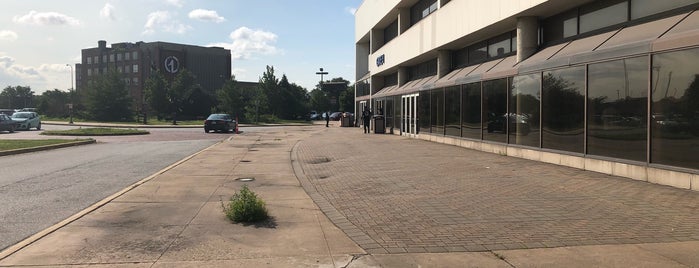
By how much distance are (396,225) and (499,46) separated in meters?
13.9

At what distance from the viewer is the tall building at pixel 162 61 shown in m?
122

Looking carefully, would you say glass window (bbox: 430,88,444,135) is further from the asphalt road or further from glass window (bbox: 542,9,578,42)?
the asphalt road

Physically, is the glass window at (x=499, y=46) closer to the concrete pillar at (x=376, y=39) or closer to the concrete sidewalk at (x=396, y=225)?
the concrete sidewalk at (x=396, y=225)

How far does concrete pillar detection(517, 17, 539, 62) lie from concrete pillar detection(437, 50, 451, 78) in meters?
7.70

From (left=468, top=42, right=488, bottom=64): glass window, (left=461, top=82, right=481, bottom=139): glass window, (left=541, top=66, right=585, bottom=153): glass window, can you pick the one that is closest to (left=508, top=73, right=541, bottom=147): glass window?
(left=541, top=66, right=585, bottom=153): glass window

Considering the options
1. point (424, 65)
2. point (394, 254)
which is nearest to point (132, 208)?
point (394, 254)

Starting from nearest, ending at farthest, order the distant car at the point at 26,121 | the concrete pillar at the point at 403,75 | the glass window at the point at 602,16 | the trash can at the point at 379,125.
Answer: the glass window at the point at 602,16 < the trash can at the point at 379,125 < the concrete pillar at the point at 403,75 < the distant car at the point at 26,121

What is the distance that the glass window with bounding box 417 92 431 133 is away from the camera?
24094mm

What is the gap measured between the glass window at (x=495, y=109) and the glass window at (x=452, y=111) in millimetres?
2492

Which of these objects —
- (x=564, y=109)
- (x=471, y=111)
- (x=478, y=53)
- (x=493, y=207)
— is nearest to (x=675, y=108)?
(x=564, y=109)

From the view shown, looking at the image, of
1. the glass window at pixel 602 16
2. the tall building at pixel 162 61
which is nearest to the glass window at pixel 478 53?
the glass window at pixel 602 16

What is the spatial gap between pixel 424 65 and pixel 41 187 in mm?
21846

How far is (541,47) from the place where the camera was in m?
15.9

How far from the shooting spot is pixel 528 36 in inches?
627
